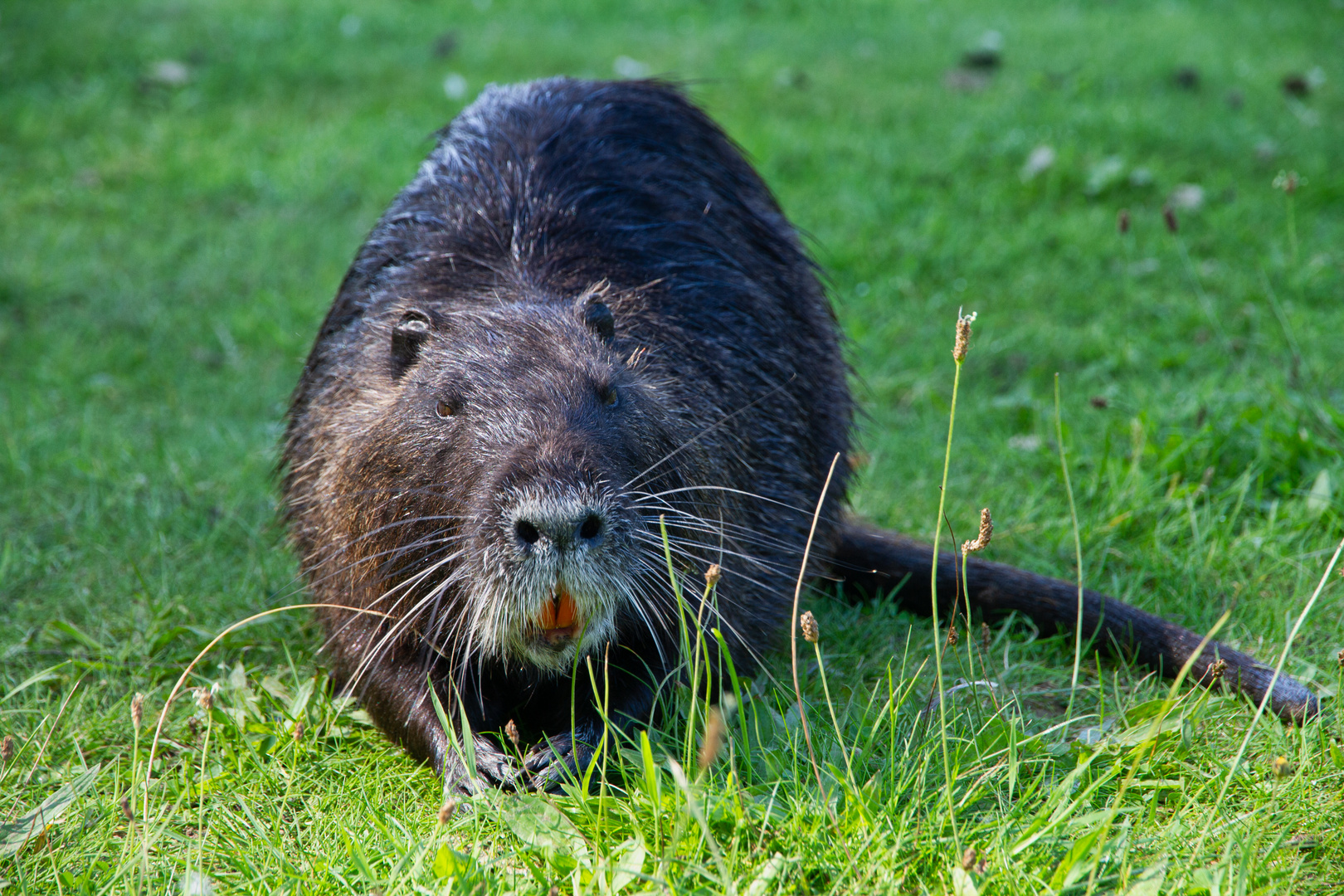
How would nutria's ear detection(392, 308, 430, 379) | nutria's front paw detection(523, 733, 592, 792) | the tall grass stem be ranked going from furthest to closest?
nutria's ear detection(392, 308, 430, 379) → nutria's front paw detection(523, 733, 592, 792) → the tall grass stem

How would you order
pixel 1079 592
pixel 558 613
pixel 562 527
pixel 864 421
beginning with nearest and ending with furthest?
pixel 562 527, pixel 558 613, pixel 1079 592, pixel 864 421

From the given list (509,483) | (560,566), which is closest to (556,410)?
(509,483)

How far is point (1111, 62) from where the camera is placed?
6.54 metres

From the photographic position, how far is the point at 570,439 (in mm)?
2061

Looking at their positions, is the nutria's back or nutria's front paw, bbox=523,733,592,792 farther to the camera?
nutria's front paw, bbox=523,733,592,792

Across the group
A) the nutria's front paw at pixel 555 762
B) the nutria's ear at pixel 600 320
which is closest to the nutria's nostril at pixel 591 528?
the nutria's front paw at pixel 555 762

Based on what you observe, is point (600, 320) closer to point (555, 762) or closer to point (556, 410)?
point (556, 410)

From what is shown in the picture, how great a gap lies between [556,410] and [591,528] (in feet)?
1.00

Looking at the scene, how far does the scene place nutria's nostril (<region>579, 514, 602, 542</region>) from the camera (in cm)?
192

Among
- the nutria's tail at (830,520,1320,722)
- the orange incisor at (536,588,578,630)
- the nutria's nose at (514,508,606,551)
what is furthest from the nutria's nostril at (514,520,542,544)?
the nutria's tail at (830,520,1320,722)

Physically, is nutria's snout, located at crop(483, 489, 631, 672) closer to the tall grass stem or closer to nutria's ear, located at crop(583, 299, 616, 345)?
nutria's ear, located at crop(583, 299, 616, 345)

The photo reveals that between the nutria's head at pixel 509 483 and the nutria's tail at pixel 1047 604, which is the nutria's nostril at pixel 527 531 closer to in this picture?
the nutria's head at pixel 509 483

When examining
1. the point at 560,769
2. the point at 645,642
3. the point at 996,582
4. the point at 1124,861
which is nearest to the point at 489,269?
the point at 645,642

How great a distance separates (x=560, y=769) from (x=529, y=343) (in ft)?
2.62
